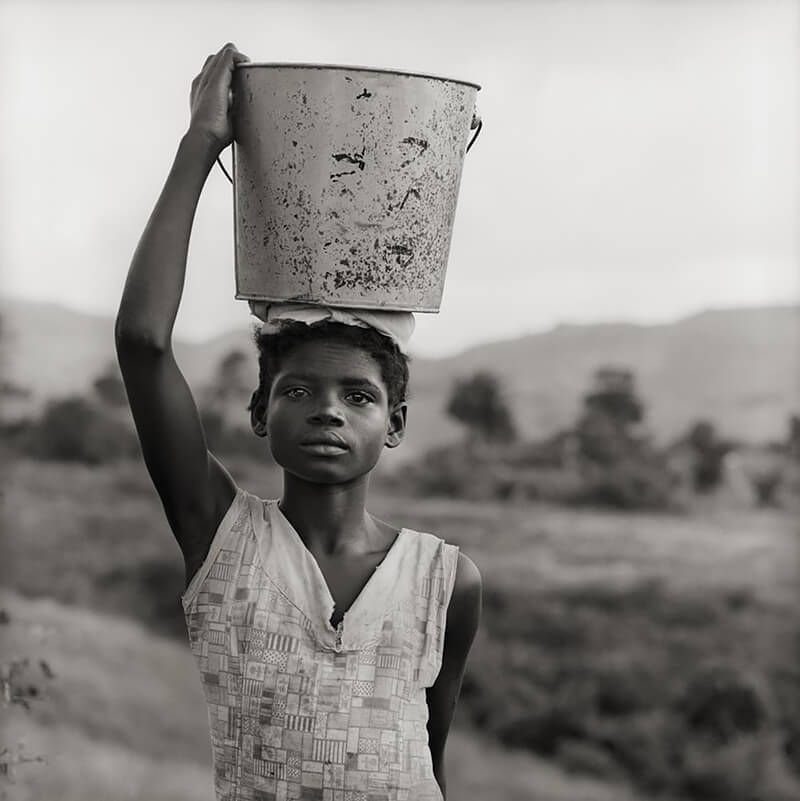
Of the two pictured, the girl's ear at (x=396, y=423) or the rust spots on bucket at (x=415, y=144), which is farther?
the girl's ear at (x=396, y=423)

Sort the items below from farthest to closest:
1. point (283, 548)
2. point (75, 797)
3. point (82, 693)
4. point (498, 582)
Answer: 1. point (498, 582)
2. point (82, 693)
3. point (75, 797)
4. point (283, 548)

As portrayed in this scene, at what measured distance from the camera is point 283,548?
2.20 metres

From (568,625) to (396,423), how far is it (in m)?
6.37

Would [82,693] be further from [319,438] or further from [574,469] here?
[319,438]

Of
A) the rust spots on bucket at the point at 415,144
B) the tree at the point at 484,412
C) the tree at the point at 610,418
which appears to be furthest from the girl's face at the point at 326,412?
the tree at the point at 610,418

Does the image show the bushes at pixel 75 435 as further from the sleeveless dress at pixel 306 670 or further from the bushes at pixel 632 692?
the sleeveless dress at pixel 306 670

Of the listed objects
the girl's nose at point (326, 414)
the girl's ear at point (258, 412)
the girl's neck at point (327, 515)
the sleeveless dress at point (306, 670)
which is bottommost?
the sleeveless dress at point (306, 670)

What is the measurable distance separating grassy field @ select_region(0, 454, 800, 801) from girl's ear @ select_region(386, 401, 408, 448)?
5716 millimetres

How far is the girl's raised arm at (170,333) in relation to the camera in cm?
204

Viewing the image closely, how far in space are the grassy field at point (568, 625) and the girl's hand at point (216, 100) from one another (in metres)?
5.96

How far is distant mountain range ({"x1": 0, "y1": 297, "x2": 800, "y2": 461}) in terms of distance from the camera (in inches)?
298

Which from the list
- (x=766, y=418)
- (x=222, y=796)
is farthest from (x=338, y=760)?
(x=766, y=418)

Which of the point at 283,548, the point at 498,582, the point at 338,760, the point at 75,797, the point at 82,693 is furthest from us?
the point at 498,582

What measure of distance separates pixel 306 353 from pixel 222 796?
653 mm
